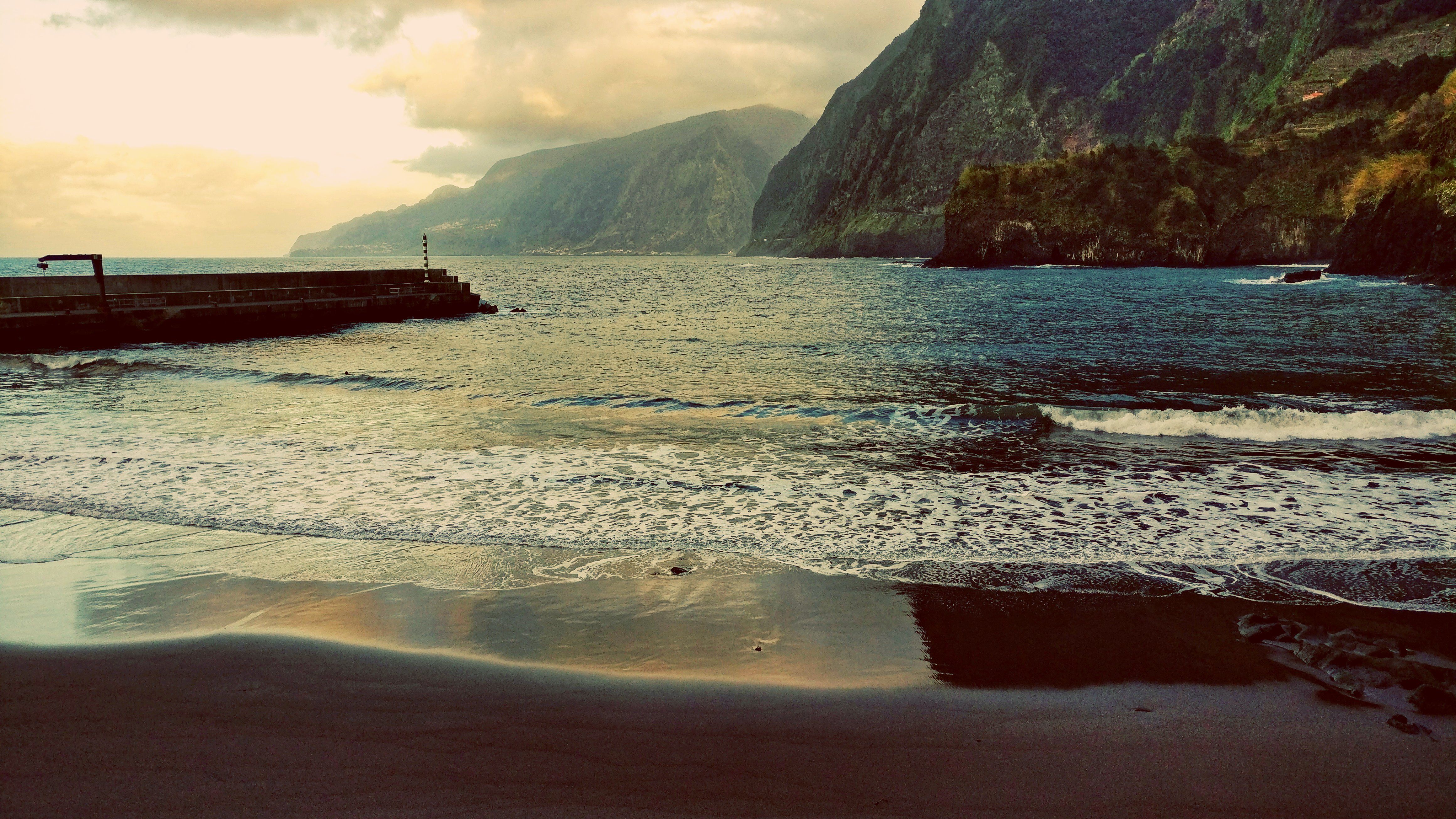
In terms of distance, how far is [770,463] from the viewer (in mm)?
10609

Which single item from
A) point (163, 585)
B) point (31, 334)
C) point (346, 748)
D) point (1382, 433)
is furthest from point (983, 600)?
point (31, 334)

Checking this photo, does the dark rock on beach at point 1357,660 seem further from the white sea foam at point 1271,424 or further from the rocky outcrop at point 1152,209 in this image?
the rocky outcrop at point 1152,209

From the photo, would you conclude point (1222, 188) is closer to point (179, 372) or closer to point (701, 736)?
A: point (179, 372)

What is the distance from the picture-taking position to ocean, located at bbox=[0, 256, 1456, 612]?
6.89m

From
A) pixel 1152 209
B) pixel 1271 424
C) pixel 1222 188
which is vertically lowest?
pixel 1271 424

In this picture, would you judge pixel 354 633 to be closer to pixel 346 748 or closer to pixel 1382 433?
pixel 346 748

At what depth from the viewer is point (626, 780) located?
3531mm

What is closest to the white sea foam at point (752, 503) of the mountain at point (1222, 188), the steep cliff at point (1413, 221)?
the steep cliff at point (1413, 221)

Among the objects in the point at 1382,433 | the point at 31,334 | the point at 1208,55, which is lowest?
the point at 1382,433

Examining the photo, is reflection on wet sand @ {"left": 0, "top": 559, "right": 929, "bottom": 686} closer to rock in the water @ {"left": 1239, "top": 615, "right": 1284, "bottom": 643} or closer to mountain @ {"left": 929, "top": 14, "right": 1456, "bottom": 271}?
rock in the water @ {"left": 1239, "top": 615, "right": 1284, "bottom": 643}

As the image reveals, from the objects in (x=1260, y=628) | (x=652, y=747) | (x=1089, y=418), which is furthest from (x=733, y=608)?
(x=1089, y=418)

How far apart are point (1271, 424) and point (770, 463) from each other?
8.82m

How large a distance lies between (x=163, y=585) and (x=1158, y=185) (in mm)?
152501

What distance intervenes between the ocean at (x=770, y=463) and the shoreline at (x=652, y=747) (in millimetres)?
1846
